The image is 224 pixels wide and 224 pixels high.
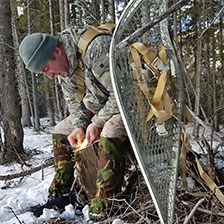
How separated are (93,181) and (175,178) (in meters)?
0.73

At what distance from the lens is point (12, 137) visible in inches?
151

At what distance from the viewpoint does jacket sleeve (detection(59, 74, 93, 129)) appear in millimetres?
2020

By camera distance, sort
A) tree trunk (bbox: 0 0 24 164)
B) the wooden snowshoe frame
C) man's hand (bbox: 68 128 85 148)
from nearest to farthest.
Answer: the wooden snowshoe frame, man's hand (bbox: 68 128 85 148), tree trunk (bbox: 0 0 24 164)

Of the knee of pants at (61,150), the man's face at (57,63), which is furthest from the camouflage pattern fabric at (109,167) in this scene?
the man's face at (57,63)

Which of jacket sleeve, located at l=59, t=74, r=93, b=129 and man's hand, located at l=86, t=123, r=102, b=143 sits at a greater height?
jacket sleeve, located at l=59, t=74, r=93, b=129

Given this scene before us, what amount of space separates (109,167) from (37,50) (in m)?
0.99

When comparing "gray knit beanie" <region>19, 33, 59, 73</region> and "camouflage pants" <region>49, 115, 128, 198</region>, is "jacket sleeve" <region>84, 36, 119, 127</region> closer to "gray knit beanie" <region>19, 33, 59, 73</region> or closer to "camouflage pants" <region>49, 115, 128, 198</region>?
"camouflage pants" <region>49, 115, 128, 198</region>

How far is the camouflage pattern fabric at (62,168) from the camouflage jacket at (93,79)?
0.20 meters

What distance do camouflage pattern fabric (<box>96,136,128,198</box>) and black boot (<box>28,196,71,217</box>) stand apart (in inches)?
17.8

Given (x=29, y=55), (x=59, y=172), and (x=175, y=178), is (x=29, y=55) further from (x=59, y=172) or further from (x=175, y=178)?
(x=175, y=178)

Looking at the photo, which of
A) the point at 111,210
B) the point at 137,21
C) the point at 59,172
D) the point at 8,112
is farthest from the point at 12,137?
the point at 137,21

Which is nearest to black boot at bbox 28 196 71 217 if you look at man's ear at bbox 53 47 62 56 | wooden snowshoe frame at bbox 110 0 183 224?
wooden snowshoe frame at bbox 110 0 183 224

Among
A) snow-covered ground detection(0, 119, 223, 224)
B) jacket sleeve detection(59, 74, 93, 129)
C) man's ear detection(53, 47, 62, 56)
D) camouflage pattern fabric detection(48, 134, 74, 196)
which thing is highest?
man's ear detection(53, 47, 62, 56)

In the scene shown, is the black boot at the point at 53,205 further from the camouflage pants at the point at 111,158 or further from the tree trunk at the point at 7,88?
the tree trunk at the point at 7,88
